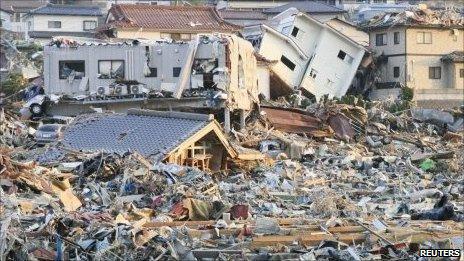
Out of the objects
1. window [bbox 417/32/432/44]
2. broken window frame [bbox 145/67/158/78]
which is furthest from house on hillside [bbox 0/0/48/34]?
broken window frame [bbox 145/67/158/78]

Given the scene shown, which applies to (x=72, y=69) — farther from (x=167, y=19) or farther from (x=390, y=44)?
(x=390, y=44)

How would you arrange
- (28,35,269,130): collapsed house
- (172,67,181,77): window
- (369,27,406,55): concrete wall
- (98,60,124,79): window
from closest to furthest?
(28,35,269,130): collapsed house, (172,67,181,77): window, (98,60,124,79): window, (369,27,406,55): concrete wall

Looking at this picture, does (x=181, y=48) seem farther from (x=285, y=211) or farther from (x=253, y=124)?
(x=285, y=211)

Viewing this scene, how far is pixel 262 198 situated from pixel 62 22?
31.0 m

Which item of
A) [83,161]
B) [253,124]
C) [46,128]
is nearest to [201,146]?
[83,161]

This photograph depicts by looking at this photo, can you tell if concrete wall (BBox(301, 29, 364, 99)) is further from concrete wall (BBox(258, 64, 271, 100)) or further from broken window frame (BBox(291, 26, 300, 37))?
concrete wall (BBox(258, 64, 271, 100))

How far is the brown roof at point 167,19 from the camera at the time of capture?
130ft

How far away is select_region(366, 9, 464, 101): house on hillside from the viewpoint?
41.2 metres

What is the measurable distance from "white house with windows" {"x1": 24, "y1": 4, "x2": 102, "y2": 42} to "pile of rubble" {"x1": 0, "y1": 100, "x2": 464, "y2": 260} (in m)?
20.4

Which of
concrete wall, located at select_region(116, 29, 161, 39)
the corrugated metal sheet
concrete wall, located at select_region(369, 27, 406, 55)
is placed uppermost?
concrete wall, located at select_region(116, 29, 161, 39)

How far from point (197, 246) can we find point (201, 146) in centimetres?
923

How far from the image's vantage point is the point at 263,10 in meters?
52.4

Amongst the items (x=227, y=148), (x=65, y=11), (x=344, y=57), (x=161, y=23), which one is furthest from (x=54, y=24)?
(x=227, y=148)

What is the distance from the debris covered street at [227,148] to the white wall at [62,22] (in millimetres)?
6878
